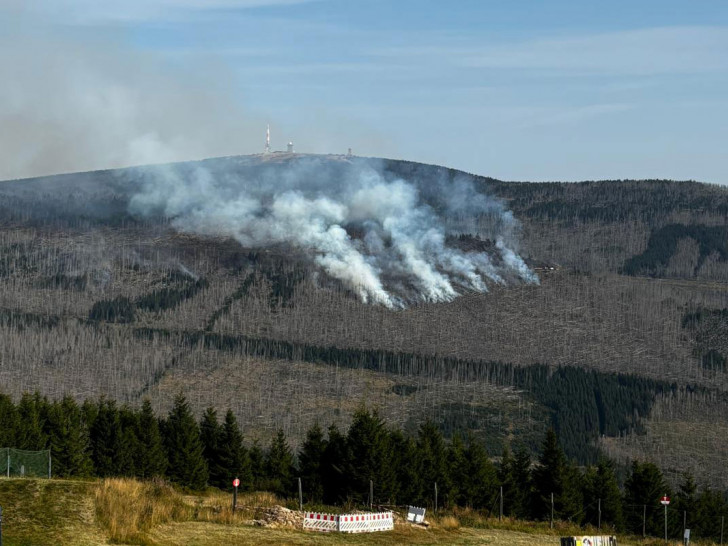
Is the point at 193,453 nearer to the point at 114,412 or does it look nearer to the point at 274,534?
the point at 114,412

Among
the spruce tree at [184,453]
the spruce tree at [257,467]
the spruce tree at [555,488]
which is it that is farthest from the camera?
the spruce tree at [257,467]

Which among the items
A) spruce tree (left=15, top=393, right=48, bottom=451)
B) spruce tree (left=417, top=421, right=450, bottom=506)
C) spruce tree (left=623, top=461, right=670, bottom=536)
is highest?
spruce tree (left=15, top=393, right=48, bottom=451)

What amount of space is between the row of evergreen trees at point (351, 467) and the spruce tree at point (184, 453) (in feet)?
0.31

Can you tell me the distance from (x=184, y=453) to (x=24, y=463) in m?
32.4

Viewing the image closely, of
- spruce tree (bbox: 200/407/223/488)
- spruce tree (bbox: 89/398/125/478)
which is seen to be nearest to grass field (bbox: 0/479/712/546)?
spruce tree (bbox: 89/398/125/478)

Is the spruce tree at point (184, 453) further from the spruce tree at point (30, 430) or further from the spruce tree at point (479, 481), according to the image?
the spruce tree at point (479, 481)

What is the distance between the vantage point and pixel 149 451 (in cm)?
9712

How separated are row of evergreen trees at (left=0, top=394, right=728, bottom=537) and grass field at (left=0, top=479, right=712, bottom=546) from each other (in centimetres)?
2156

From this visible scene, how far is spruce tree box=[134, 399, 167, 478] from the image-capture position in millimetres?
95750

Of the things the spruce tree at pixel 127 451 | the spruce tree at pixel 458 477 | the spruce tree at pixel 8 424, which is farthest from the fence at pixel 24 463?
the spruce tree at pixel 458 477

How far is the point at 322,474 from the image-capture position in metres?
91.7

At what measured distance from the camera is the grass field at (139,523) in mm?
50594

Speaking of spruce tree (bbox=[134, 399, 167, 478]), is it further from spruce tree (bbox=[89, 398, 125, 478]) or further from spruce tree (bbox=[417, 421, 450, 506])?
spruce tree (bbox=[417, 421, 450, 506])

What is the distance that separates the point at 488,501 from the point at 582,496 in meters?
11.4
